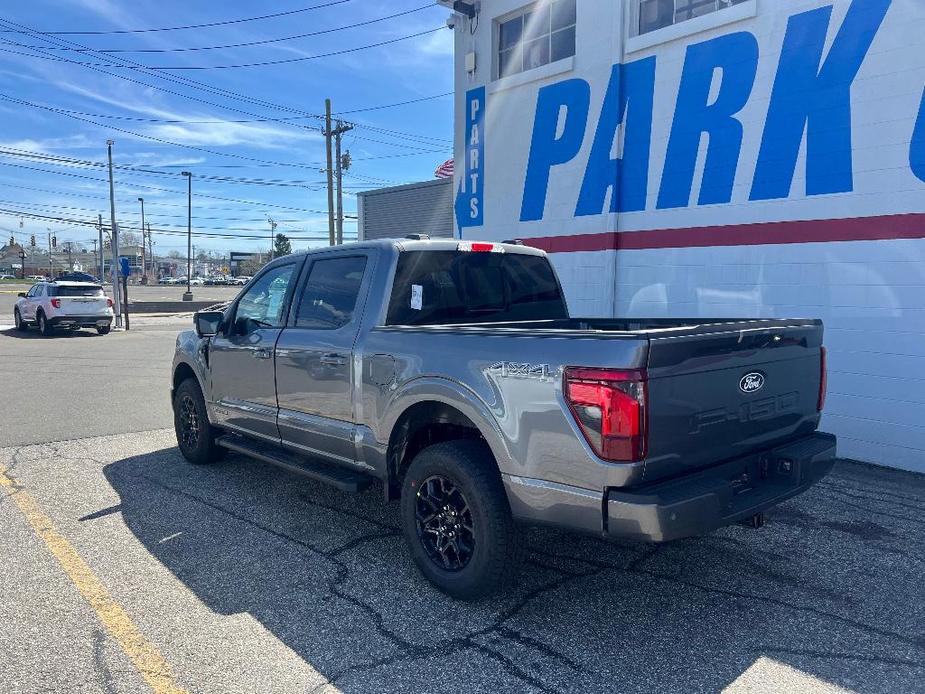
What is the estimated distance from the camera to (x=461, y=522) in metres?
3.49

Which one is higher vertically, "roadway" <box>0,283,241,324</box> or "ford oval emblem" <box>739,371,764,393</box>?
"ford oval emblem" <box>739,371,764,393</box>

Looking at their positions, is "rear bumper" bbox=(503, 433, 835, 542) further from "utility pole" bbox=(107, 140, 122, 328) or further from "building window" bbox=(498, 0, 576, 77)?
"utility pole" bbox=(107, 140, 122, 328)

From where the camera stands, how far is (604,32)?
8.77 meters

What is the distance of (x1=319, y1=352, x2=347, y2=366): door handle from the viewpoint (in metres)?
4.21

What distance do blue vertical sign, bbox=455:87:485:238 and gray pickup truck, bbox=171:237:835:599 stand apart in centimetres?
602

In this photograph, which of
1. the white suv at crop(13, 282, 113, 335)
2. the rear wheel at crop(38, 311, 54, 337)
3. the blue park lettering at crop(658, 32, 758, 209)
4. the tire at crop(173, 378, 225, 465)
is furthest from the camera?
the rear wheel at crop(38, 311, 54, 337)

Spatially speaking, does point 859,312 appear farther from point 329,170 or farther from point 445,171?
point 329,170

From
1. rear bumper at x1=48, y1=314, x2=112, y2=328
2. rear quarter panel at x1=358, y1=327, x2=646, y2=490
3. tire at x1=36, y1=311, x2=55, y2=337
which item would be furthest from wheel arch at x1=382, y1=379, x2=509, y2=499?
tire at x1=36, y1=311, x2=55, y2=337

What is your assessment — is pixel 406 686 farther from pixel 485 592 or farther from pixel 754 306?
pixel 754 306

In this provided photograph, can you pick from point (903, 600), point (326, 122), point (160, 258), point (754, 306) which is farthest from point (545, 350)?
point (160, 258)

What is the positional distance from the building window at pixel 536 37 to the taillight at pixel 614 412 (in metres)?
8.01

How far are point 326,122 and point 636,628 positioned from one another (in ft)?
98.7

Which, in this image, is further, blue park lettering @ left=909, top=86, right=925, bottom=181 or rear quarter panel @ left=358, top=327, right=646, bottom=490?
blue park lettering @ left=909, top=86, right=925, bottom=181

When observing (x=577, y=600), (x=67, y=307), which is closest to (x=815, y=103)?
(x=577, y=600)
